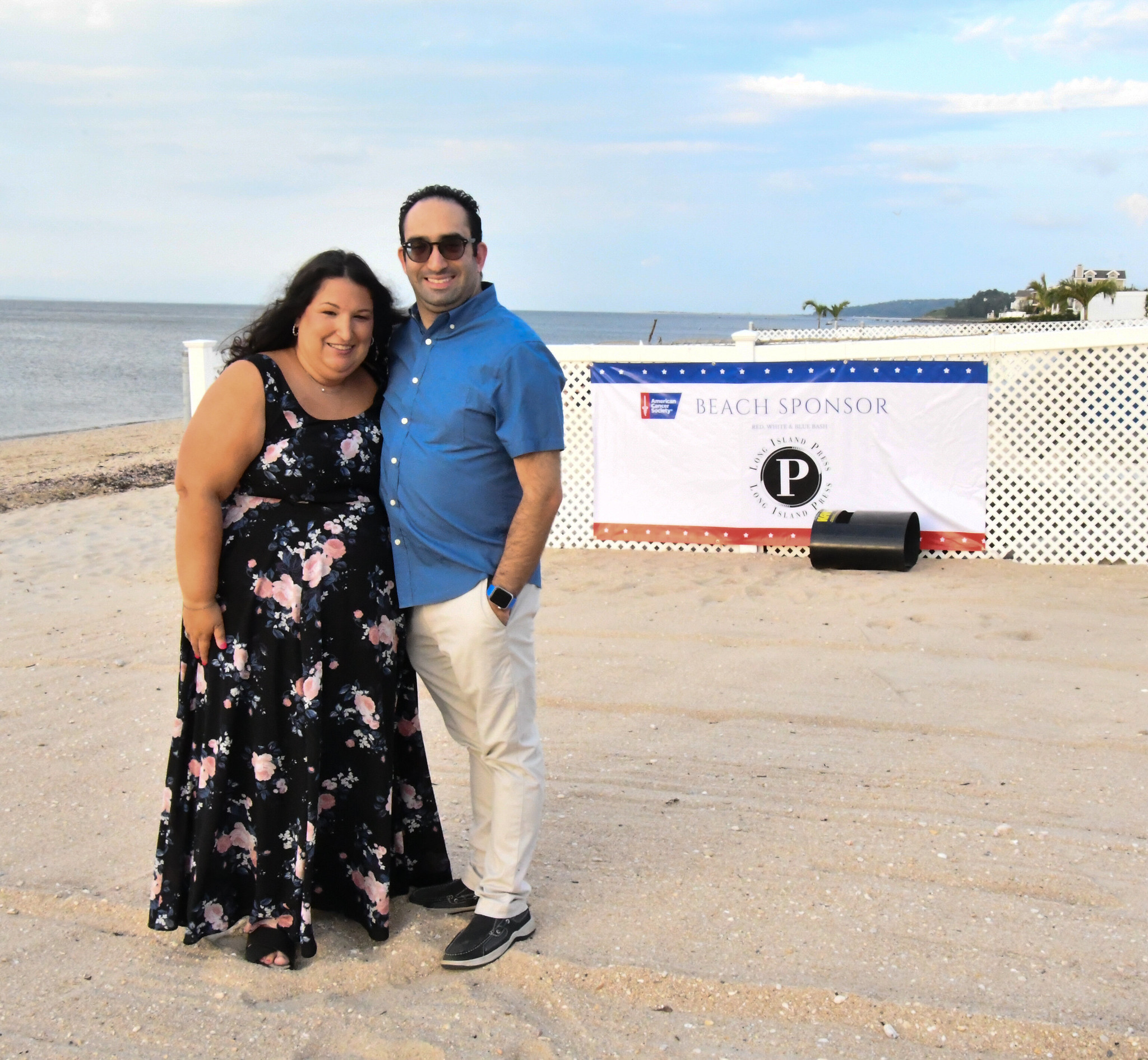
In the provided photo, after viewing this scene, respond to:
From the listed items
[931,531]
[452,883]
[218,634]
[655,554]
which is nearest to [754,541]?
[655,554]

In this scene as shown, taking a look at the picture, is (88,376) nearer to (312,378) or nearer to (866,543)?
(866,543)

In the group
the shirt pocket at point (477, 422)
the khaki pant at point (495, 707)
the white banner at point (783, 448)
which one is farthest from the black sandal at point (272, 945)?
the white banner at point (783, 448)

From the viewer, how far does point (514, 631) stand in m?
3.24

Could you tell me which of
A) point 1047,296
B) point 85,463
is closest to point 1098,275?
point 1047,296

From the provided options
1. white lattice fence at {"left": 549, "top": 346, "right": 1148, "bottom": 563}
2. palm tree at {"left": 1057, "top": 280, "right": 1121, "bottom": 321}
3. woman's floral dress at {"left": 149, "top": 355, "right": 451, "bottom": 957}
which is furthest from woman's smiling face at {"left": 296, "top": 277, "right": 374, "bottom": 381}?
palm tree at {"left": 1057, "top": 280, "right": 1121, "bottom": 321}

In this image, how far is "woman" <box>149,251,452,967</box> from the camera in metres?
3.12

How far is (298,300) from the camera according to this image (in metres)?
3.22

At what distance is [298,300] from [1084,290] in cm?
5047

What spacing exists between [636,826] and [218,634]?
6.02 feet

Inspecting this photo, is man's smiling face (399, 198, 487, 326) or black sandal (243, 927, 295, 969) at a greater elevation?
man's smiling face (399, 198, 487, 326)

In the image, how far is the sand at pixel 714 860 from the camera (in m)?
2.97

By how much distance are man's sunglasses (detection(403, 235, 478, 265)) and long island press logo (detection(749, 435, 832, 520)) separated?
6.21 m

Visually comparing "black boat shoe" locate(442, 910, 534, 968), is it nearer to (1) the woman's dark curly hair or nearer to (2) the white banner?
(1) the woman's dark curly hair

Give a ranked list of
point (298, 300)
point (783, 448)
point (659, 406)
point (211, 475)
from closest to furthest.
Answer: point (211, 475) < point (298, 300) < point (783, 448) < point (659, 406)
